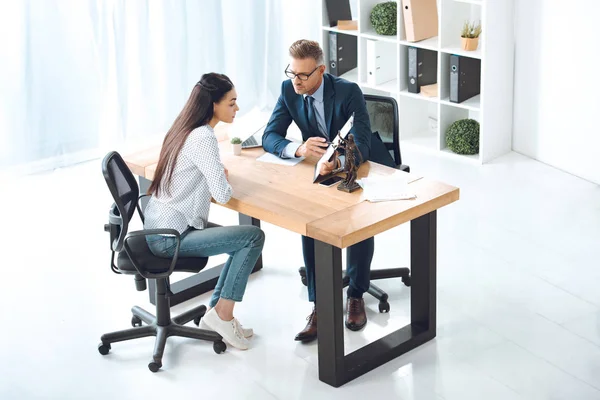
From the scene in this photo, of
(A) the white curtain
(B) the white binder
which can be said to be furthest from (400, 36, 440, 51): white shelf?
(A) the white curtain

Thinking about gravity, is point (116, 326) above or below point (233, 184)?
below

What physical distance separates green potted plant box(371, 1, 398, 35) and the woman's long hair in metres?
2.82

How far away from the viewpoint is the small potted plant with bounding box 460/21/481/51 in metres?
6.11

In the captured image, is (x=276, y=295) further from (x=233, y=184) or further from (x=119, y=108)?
(x=119, y=108)

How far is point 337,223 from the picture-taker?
367 centimetres

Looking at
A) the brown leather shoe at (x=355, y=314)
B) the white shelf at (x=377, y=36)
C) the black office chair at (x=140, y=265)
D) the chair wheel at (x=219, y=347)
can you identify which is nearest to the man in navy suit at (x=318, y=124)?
the brown leather shoe at (x=355, y=314)

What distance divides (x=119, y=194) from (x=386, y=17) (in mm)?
3212

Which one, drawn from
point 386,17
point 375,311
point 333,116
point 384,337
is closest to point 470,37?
point 386,17

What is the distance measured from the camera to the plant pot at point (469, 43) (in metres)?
6.11
